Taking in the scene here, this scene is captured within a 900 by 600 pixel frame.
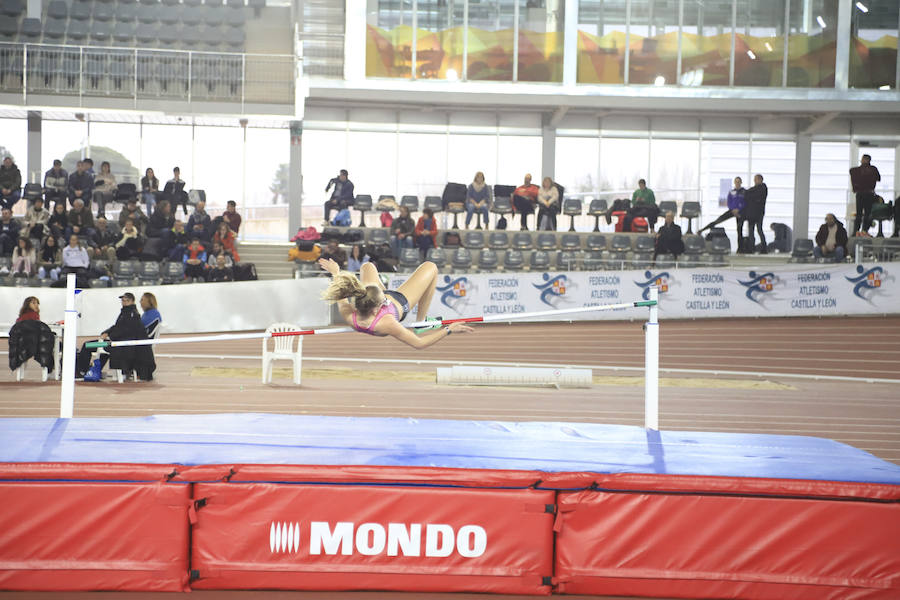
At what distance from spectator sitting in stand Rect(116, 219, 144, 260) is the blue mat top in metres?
11.9

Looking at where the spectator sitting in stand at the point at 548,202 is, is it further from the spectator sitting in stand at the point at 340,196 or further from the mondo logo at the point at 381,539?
the mondo logo at the point at 381,539

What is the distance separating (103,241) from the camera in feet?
58.6

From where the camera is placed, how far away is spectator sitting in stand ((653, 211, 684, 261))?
61.8ft

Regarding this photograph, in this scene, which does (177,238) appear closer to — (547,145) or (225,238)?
(225,238)

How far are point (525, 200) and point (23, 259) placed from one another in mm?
10778

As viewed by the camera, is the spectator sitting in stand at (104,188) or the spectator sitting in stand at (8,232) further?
the spectator sitting in stand at (104,188)

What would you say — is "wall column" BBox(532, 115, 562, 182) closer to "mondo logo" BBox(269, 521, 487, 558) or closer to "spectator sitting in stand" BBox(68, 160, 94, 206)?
"spectator sitting in stand" BBox(68, 160, 94, 206)

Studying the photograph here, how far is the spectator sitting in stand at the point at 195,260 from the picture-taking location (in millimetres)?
17266

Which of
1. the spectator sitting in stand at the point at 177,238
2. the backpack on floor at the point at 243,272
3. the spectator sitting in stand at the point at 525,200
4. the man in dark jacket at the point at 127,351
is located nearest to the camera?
the man in dark jacket at the point at 127,351

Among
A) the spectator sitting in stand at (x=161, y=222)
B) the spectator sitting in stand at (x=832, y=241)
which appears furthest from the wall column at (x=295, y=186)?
the spectator sitting in stand at (x=832, y=241)

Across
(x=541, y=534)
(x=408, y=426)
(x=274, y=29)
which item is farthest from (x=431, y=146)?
(x=541, y=534)

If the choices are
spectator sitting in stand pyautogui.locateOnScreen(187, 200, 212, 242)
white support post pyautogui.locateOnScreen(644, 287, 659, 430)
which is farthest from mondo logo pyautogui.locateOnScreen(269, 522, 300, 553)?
spectator sitting in stand pyautogui.locateOnScreen(187, 200, 212, 242)

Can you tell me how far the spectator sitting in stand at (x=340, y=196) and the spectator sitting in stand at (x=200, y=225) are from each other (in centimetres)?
312

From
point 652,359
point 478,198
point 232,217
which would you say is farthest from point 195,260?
point 652,359
